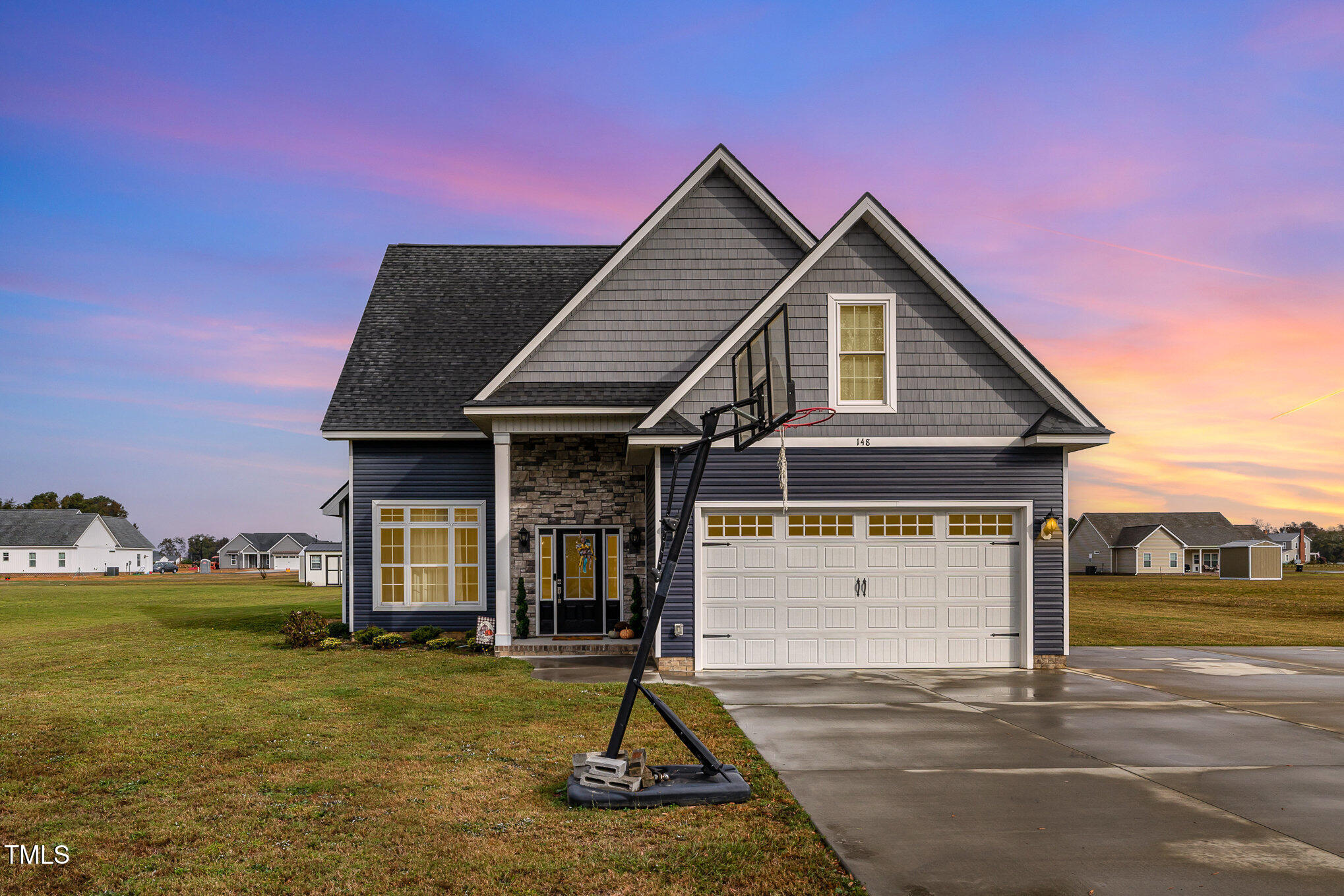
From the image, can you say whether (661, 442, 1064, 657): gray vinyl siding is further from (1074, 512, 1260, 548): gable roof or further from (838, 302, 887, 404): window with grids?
(1074, 512, 1260, 548): gable roof

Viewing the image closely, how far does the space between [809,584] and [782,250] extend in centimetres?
622

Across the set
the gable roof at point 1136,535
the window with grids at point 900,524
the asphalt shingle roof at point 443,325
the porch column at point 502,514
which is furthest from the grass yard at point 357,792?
the gable roof at point 1136,535

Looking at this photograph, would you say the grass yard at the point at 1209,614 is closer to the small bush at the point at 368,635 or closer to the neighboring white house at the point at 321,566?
the small bush at the point at 368,635

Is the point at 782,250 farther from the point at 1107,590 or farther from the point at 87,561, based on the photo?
the point at 87,561

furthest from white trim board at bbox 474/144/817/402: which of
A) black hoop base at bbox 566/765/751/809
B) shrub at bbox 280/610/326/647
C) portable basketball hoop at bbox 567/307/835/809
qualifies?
black hoop base at bbox 566/765/751/809

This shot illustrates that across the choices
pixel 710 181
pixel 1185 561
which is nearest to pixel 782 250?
pixel 710 181

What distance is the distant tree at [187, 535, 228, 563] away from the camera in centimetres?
15312

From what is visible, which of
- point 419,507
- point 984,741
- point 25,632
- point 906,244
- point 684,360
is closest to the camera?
point 984,741

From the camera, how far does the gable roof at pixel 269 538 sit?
9850cm

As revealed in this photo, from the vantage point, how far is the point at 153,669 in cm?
1374

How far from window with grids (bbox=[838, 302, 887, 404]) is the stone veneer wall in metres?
4.90

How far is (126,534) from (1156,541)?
10012 centimetres

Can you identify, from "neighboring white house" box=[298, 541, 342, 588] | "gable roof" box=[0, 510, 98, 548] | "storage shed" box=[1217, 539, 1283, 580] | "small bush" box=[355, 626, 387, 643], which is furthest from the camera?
"gable roof" box=[0, 510, 98, 548]

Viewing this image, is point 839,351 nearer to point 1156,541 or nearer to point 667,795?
point 667,795
